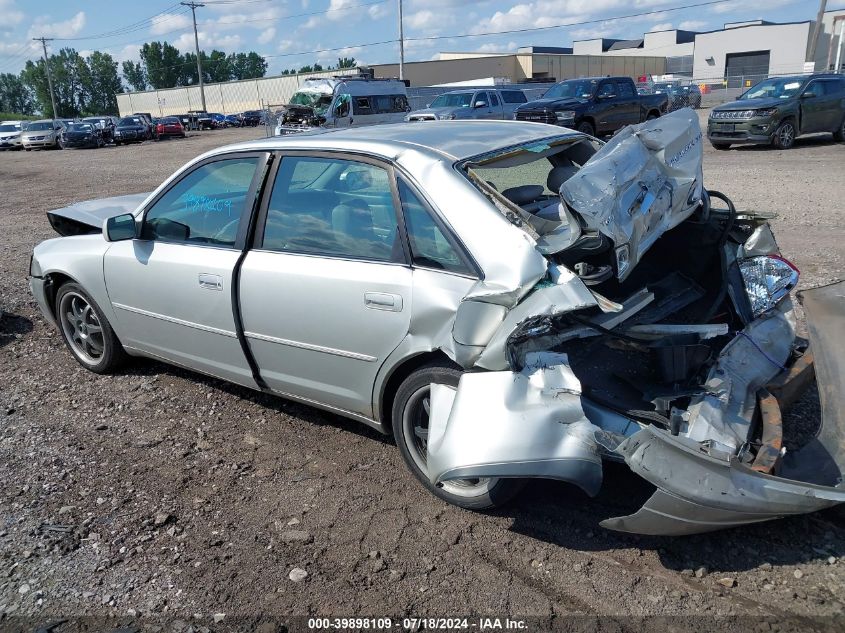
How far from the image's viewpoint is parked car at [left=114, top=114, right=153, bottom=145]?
41250mm

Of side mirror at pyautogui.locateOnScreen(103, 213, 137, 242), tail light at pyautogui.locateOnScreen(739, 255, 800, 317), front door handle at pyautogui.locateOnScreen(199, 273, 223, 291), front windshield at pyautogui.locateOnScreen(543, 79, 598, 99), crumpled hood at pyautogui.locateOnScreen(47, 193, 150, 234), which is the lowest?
tail light at pyautogui.locateOnScreen(739, 255, 800, 317)

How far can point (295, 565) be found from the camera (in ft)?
9.75

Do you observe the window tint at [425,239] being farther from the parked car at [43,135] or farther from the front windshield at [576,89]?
the parked car at [43,135]

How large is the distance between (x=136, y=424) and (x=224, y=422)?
1.83 ft

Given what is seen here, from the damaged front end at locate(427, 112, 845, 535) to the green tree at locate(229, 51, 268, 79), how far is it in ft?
468

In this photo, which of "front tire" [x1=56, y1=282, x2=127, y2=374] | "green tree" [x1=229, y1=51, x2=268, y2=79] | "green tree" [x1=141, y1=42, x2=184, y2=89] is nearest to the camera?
"front tire" [x1=56, y1=282, x2=127, y2=374]

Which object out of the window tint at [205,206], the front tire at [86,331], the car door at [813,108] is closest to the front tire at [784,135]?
the car door at [813,108]

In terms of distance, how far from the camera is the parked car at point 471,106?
963 inches

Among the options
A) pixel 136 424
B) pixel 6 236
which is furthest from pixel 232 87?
pixel 136 424

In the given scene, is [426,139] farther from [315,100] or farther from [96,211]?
[315,100]

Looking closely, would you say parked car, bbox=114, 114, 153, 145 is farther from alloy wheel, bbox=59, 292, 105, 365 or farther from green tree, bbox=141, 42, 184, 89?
green tree, bbox=141, 42, 184, 89

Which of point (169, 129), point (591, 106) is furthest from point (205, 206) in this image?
point (169, 129)

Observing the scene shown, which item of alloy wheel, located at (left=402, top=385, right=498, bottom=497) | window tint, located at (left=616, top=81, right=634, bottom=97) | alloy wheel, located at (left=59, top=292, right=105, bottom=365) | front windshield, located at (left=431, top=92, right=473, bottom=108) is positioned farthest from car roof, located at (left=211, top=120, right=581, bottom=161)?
front windshield, located at (left=431, top=92, right=473, bottom=108)

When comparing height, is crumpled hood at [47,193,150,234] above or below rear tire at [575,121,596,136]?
above
